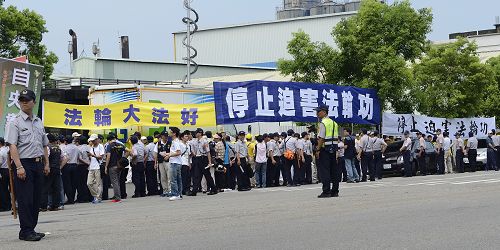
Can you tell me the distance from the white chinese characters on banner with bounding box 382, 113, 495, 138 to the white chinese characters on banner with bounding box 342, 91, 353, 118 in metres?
2.28

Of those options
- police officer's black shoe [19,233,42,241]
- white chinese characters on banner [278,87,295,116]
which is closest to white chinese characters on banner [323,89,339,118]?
white chinese characters on banner [278,87,295,116]

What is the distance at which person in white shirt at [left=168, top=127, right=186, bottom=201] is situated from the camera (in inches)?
762

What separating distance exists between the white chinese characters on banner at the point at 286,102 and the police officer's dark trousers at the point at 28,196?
18.1 metres

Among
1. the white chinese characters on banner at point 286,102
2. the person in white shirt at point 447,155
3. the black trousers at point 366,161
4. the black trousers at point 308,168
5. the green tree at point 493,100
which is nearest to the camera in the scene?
the black trousers at point 308,168

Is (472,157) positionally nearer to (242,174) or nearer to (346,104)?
(346,104)

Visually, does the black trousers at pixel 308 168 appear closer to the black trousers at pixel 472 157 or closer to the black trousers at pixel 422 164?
the black trousers at pixel 422 164

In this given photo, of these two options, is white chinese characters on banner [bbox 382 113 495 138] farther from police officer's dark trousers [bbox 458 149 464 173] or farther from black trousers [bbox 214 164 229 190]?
black trousers [bbox 214 164 229 190]

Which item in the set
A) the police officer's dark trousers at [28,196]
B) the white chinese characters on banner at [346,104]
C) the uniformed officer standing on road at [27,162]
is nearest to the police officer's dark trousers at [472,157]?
the white chinese characters on banner at [346,104]

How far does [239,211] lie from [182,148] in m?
5.81

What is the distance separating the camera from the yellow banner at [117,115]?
78.8 feet

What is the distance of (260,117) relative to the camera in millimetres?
26953

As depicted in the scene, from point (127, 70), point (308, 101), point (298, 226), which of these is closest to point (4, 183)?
point (298, 226)

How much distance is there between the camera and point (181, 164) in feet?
64.7

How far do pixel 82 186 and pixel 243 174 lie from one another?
16.0 ft
